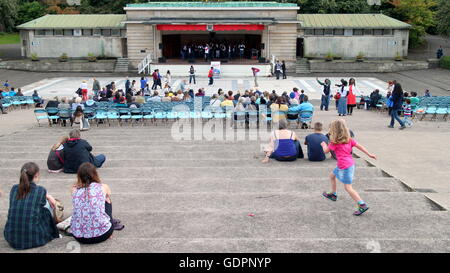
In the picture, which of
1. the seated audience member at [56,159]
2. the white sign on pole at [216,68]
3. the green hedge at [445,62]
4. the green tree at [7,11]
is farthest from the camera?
the green tree at [7,11]

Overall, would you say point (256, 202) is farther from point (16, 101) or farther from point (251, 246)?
point (16, 101)

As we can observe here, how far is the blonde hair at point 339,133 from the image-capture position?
7363 millimetres

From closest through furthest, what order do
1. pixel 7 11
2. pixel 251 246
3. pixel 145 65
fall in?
1. pixel 251 246
2. pixel 145 65
3. pixel 7 11

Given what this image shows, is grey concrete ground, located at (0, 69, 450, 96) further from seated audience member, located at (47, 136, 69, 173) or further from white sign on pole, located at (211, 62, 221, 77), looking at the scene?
seated audience member, located at (47, 136, 69, 173)

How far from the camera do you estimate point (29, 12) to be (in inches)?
2420

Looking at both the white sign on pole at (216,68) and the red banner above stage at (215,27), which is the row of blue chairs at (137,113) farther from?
the red banner above stage at (215,27)

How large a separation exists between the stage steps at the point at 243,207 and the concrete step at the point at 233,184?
18mm

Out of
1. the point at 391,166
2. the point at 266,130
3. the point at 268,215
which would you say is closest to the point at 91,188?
the point at 268,215

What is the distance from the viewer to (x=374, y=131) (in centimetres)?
1580

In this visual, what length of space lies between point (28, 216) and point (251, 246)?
2783 mm

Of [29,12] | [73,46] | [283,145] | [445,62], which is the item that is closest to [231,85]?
[73,46]

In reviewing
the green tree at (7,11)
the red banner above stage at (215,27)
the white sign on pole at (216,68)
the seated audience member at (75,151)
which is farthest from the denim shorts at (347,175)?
the green tree at (7,11)
